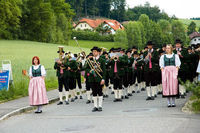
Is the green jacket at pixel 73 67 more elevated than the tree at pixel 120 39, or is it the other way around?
the tree at pixel 120 39

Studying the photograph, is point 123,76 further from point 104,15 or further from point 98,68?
point 104,15

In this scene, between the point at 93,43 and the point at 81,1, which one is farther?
the point at 81,1

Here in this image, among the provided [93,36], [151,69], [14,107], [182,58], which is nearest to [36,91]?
[14,107]

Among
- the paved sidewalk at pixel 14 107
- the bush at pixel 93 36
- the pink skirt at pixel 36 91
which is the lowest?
the paved sidewalk at pixel 14 107

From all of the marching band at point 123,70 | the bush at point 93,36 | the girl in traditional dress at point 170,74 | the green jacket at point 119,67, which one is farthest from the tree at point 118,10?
the girl in traditional dress at point 170,74

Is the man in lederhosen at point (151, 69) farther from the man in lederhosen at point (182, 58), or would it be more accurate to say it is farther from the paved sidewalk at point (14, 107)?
the paved sidewalk at point (14, 107)

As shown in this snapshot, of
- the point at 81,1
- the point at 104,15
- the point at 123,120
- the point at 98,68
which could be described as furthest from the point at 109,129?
the point at 104,15

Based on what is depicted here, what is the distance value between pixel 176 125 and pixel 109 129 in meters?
1.56

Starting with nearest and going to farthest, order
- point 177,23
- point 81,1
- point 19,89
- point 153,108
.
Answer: point 153,108 < point 19,89 < point 177,23 < point 81,1

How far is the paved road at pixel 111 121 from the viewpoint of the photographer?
878 cm

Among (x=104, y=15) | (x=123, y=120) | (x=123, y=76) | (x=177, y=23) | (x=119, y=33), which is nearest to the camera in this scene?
(x=123, y=120)

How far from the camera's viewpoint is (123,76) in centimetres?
1614

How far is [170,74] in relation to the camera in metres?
12.3

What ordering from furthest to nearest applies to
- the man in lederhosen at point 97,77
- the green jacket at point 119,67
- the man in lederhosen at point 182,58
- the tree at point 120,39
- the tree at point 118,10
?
the tree at point 118,10, the tree at point 120,39, the green jacket at point 119,67, the man in lederhosen at point 182,58, the man in lederhosen at point 97,77
